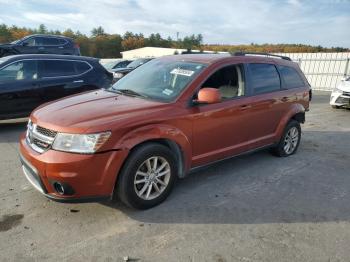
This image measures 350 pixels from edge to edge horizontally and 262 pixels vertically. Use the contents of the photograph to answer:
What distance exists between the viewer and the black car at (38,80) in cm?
718

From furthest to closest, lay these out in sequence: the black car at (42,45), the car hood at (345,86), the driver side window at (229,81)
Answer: the black car at (42,45) < the car hood at (345,86) < the driver side window at (229,81)

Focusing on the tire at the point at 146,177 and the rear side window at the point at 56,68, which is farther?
the rear side window at the point at 56,68

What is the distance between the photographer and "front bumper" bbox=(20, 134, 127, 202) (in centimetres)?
317

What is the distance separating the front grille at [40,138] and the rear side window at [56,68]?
4.40 meters

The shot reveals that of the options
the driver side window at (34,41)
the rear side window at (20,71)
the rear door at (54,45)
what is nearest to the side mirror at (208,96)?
the rear side window at (20,71)

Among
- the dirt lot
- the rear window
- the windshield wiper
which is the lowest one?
the dirt lot

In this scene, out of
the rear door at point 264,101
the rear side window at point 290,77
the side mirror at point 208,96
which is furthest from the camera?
the rear side window at point 290,77

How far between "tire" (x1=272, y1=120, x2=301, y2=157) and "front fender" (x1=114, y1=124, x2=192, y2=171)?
89.2 inches

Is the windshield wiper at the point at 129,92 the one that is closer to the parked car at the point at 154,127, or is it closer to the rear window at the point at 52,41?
the parked car at the point at 154,127

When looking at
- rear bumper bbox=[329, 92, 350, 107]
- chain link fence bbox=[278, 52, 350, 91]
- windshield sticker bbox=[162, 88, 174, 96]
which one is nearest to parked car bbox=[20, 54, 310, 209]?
windshield sticker bbox=[162, 88, 174, 96]

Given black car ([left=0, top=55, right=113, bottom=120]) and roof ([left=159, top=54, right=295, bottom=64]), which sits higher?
roof ([left=159, top=54, right=295, bottom=64])

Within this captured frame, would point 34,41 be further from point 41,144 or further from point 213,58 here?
point 41,144

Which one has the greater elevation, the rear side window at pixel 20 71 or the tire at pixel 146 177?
the rear side window at pixel 20 71

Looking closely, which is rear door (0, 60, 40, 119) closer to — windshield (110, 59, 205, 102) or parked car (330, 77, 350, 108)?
windshield (110, 59, 205, 102)
